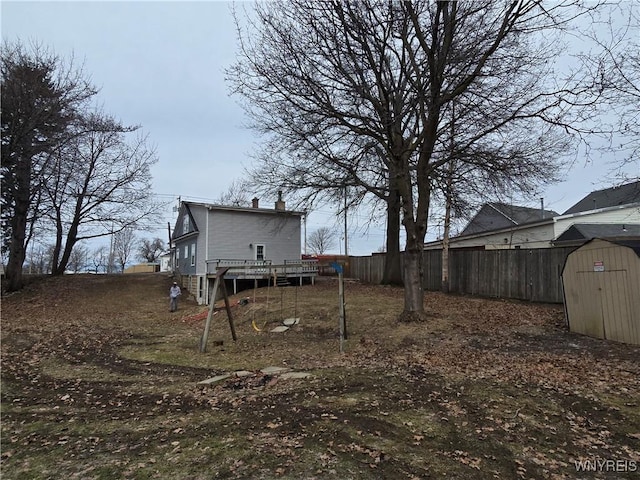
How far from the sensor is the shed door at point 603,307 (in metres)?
8.26

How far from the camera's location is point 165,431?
4.95m

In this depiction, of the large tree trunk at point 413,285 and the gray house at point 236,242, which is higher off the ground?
the gray house at point 236,242

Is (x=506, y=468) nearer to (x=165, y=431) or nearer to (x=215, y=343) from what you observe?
(x=165, y=431)

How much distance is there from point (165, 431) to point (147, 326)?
11794 mm

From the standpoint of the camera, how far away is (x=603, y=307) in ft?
28.7

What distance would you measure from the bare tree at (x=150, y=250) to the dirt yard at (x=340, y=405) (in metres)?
68.1

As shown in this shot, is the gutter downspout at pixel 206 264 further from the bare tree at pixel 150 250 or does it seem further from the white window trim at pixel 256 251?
the bare tree at pixel 150 250

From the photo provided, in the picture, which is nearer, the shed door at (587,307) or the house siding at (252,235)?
the shed door at (587,307)

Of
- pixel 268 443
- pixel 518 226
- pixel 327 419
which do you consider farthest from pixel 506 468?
pixel 518 226

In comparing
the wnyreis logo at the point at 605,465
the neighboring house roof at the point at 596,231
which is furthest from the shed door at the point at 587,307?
the neighboring house roof at the point at 596,231

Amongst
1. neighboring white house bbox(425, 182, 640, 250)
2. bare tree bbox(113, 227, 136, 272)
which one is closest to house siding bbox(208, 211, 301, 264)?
neighboring white house bbox(425, 182, 640, 250)

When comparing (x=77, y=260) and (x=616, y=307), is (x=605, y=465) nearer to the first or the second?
(x=616, y=307)

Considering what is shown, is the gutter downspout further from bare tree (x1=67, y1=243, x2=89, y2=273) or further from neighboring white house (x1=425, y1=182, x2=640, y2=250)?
bare tree (x1=67, y1=243, x2=89, y2=273)

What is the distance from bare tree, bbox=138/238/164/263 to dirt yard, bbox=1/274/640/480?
223 feet
